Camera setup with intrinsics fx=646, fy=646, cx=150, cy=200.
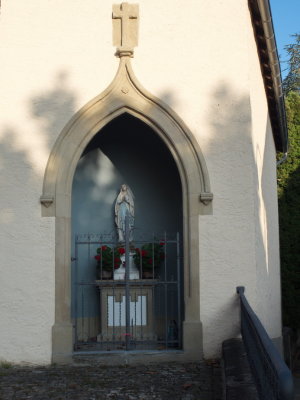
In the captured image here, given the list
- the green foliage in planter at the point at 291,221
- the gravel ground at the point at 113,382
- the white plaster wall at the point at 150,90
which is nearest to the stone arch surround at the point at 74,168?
the white plaster wall at the point at 150,90

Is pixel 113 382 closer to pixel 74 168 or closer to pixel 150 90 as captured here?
pixel 74 168

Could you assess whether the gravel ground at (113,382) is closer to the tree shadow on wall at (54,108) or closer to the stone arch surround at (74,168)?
the stone arch surround at (74,168)

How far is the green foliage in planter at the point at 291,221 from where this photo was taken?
1331cm

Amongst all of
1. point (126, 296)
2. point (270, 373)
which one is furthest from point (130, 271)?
point (270, 373)

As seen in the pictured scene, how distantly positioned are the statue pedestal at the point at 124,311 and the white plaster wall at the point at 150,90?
45.0 inches

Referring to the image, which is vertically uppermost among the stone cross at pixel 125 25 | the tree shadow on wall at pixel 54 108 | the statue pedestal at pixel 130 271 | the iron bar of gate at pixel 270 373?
the stone cross at pixel 125 25

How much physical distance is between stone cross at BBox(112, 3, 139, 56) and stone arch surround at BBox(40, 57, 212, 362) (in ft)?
0.74

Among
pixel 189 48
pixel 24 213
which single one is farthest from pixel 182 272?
pixel 189 48

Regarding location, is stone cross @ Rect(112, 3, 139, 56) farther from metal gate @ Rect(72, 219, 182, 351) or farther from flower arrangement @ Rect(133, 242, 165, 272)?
flower arrangement @ Rect(133, 242, 165, 272)

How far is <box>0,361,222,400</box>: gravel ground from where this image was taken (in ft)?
20.6

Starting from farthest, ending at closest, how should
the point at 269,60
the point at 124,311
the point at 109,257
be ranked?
1. the point at 269,60
2. the point at 109,257
3. the point at 124,311

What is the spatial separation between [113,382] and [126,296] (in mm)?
1447

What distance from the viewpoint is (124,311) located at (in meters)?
Answer: 8.81

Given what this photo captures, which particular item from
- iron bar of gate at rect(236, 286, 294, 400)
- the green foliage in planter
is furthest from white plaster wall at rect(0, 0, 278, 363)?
the green foliage in planter
